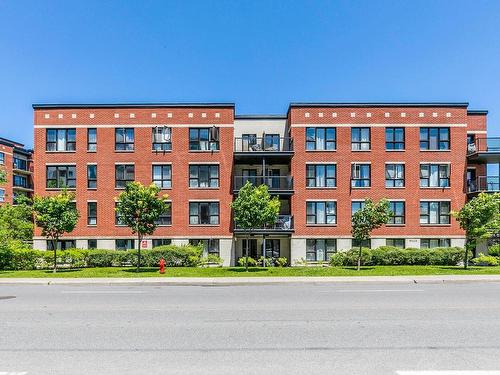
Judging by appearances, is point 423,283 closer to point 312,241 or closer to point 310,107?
point 312,241

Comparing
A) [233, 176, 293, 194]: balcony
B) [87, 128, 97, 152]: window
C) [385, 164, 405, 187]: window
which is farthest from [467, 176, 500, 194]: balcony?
[87, 128, 97, 152]: window

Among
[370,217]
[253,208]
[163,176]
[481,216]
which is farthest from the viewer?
[163,176]

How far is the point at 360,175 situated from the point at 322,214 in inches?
170

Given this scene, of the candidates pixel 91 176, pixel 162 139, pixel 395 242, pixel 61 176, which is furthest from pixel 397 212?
pixel 61 176

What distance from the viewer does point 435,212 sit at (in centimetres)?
3072

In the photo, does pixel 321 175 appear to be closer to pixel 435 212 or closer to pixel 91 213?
pixel 435 212

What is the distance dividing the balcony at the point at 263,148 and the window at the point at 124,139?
27.3 feet

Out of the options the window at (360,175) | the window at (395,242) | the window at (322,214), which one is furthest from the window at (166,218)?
the window at (395,242)

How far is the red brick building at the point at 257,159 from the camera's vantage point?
3052cm

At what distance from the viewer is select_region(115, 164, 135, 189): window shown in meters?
31.0

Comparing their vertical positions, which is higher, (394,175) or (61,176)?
(394,175)

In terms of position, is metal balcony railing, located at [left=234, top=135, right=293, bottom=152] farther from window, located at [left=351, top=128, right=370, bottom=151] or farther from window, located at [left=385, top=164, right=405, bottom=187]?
window, located at [left=385, top=164, right=405, bottom=187]

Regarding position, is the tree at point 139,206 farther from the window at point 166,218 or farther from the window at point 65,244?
the window at point 65,244

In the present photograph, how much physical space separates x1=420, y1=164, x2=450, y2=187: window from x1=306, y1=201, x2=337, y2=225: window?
24.3ft
